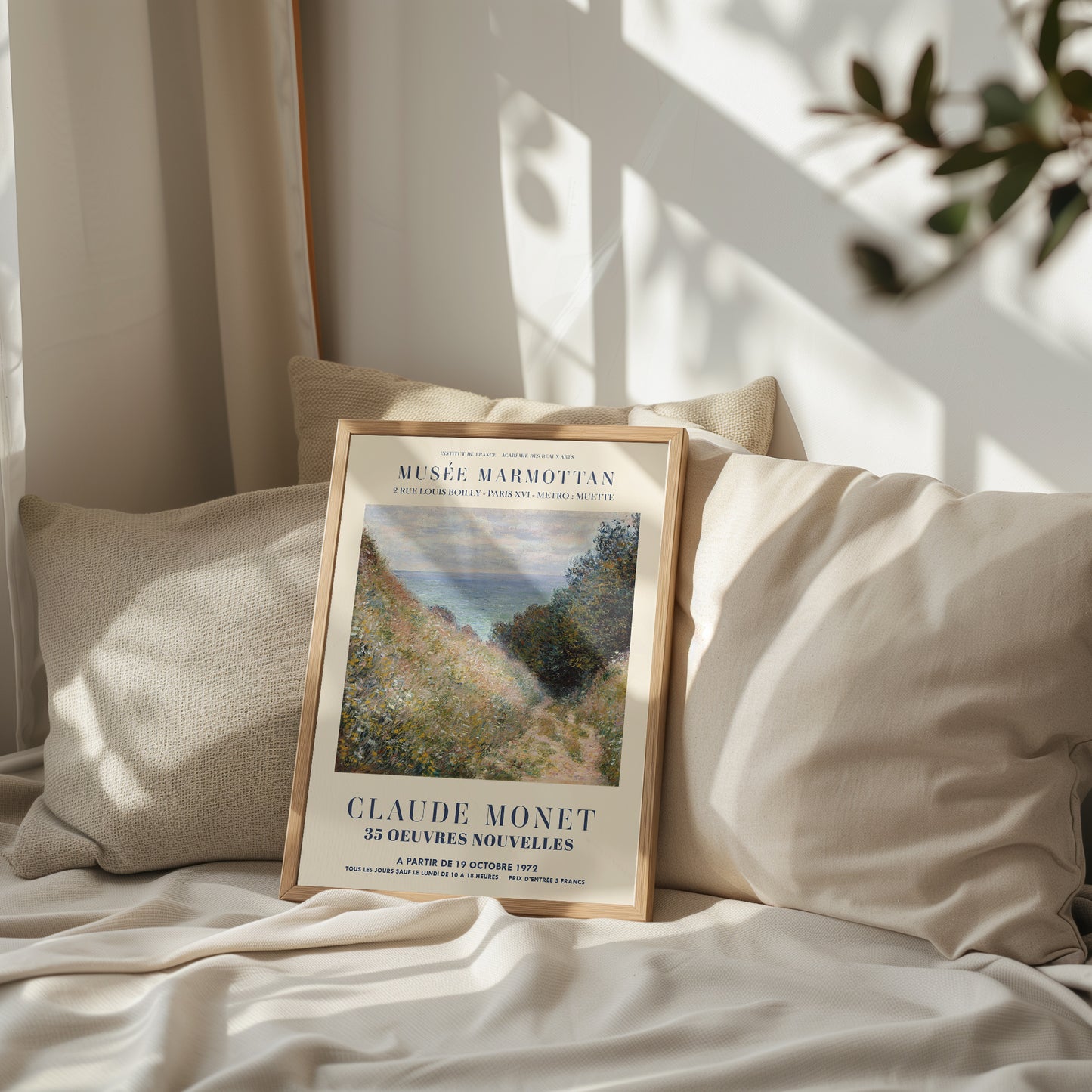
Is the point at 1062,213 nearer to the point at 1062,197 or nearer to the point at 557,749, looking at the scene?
the point at 1062,197

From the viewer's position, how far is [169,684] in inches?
49.6

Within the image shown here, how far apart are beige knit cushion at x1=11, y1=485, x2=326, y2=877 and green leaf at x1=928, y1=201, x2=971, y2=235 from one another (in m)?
1.07

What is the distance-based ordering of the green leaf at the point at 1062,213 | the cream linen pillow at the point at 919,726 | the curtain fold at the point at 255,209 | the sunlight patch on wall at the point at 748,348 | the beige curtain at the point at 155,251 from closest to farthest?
the green leaf at the point at 1062,213
the cream linen pillow at the point at 919,726
the sunlight patch on wall at the point at 748,348
the beige curtain at the point at 155,251
the curtain fold at the point at 255,209

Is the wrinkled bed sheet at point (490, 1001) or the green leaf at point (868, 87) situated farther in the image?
the wrinkled bed sheet at point (490, 1001)

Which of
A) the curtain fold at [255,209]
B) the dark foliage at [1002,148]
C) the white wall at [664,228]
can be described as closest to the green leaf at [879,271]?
the dark foliage at [1002,148]

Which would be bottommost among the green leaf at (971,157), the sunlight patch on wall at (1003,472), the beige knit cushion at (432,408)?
the green leaf at (971,157)

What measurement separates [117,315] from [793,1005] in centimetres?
138

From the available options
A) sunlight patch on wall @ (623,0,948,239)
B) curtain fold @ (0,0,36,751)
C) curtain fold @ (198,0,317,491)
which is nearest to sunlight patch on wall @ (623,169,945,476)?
sunlight patch on wall @ (623,0,948,239)

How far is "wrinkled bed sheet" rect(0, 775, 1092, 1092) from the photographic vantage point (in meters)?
0.85

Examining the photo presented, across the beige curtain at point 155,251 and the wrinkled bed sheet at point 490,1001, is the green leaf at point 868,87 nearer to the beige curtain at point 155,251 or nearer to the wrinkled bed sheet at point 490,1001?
the wrinkled bed sheet at point 490,1001

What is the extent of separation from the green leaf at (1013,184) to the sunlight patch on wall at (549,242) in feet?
4.22

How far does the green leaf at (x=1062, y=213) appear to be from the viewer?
33cm

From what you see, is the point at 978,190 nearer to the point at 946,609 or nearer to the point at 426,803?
the point at 946,609

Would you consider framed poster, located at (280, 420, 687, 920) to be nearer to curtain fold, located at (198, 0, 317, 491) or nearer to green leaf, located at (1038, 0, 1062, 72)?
curtain fold, located at (198, 0, 317, 491)
